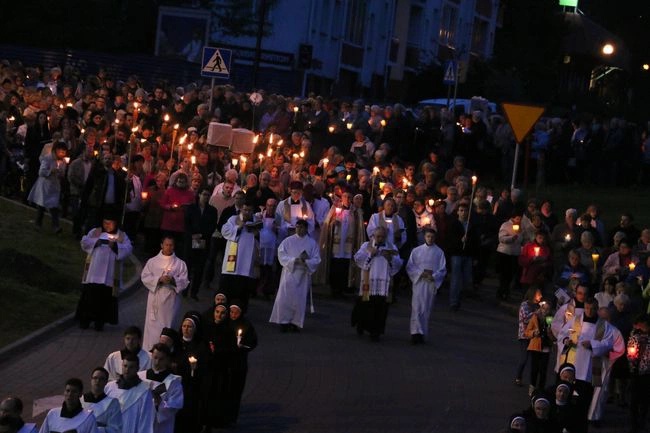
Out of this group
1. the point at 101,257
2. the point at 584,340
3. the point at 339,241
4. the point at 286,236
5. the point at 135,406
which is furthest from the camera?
the point at 339,241

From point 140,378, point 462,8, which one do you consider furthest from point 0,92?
point 462,8

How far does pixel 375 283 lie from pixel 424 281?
757mm

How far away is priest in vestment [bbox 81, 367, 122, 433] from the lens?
1502cm

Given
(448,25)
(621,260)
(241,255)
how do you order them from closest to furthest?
(241,255) < (621,260) < (448,25)

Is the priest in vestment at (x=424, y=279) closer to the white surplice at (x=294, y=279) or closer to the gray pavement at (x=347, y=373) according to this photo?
the gray pavement at (x=347, y=373)

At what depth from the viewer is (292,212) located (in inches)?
1083

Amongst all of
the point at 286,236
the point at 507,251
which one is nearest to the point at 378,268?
the point at 286,236

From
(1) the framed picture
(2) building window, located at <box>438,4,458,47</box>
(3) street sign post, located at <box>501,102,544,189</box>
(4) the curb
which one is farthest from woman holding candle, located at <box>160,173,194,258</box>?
(2) building window, located at <box>438,4,458,47</box>

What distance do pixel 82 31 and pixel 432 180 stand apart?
23.0 meters

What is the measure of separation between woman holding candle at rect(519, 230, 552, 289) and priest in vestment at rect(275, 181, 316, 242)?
3493 mm

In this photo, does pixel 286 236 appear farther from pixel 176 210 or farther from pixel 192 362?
pixel 192 362

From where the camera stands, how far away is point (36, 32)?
51750mm

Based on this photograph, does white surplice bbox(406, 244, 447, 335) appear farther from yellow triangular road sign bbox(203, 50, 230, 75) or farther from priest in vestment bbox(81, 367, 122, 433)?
priest in vestment bbox(81, 367, 122, 433)

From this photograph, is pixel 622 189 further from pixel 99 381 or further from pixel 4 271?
pixel 99 381
